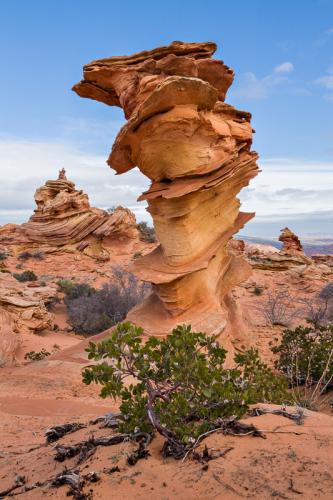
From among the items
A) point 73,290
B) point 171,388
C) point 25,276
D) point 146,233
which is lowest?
point 171,388

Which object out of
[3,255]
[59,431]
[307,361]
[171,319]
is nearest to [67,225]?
[3,255]

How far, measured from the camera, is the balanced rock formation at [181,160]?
23.9 ft

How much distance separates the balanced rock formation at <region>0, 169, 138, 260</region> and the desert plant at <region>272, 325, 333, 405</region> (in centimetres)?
1643

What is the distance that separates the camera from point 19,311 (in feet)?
40.1

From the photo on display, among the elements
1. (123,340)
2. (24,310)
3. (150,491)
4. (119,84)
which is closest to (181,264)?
(119,84)

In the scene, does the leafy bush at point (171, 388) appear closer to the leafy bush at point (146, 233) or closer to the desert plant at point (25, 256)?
the desert plant at point (25, 256)

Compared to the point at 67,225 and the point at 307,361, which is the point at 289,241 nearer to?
the point at 67,225

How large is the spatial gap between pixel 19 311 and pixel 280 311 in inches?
351

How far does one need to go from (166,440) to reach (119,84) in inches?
276

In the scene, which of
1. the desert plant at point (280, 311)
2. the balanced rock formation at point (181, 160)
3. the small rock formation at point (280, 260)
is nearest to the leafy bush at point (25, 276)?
the desert plant at point (280, 311)

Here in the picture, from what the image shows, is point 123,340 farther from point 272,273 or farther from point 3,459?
point 272,273

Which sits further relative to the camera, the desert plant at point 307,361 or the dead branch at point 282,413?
the desert plant at point 307,361

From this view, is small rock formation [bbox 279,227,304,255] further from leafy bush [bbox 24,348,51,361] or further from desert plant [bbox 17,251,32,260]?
leafy bush [bbox 24,348,51,361]

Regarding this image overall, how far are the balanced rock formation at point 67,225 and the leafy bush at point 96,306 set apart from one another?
6.52m
